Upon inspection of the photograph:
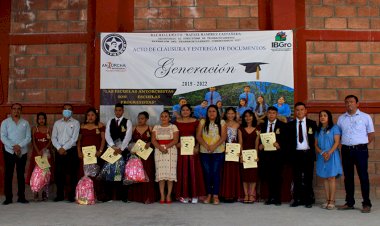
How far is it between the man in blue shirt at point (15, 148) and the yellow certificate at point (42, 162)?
10.5 inches

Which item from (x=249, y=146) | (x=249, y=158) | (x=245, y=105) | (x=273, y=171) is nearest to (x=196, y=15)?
(x=245, y=105)

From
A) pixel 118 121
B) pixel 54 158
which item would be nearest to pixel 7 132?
pixel 54 158

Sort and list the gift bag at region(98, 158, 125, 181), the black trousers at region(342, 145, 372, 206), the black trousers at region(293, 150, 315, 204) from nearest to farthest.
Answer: the black trousers at region(342, 145, 372, 206) < the black trousers at region(293, 150, 315, 204) < the gift bag at region(98, 158, 125, 181)

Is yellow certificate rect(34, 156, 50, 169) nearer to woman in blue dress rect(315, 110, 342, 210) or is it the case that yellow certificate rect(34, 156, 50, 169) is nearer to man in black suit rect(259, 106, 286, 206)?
man in black suit rect(259, 106, 286, 206)

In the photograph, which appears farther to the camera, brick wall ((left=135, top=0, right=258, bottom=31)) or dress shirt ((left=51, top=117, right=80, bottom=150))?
brick wall ((left=135, top=0, right=258, bottom=31))

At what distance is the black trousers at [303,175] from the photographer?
726 cm

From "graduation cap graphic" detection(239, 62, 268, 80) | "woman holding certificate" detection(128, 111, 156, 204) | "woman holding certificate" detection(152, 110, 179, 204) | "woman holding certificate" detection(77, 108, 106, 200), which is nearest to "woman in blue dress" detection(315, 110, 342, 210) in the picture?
"graduation cap graphic" detection(239, 62, 268, 80)

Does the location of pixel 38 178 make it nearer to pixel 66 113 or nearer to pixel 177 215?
pixel 66 113

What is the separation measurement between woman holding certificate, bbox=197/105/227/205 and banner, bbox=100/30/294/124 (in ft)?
2.29

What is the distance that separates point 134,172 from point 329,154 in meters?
3.39

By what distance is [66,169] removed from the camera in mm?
7770

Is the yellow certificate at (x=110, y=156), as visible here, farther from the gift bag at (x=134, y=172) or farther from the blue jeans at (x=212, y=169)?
the blue jeans at (x=212, y=169)

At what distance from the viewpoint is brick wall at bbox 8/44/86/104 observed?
859cm

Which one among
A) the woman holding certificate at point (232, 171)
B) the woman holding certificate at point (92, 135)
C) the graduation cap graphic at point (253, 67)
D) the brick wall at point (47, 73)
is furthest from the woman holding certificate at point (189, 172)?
the brick wall at point (47, 73)
